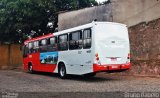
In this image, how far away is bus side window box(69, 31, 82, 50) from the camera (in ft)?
60.4

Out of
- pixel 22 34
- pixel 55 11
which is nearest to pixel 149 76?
pixel 55 11

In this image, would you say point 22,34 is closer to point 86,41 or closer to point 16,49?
point 16,49

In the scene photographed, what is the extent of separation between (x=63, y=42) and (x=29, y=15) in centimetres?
1303

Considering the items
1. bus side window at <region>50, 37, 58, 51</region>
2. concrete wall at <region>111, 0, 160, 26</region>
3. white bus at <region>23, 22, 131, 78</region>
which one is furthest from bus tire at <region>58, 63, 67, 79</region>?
concrete wall at <region>111, 0, 160, 26</region>

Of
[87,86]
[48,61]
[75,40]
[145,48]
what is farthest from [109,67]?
[48,61]

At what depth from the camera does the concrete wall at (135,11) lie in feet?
71.2

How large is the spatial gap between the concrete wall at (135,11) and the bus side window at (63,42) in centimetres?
534

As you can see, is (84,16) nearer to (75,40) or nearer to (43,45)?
(43,45)

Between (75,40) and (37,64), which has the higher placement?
(75,40)

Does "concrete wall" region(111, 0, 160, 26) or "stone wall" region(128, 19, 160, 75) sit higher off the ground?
"concrete wall" region(111, 0, 160, 26)

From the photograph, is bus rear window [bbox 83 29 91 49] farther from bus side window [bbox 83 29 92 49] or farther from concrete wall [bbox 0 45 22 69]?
concrete wall [bbox 0 45 22 69]

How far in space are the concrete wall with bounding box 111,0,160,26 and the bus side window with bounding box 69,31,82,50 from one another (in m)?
5.56

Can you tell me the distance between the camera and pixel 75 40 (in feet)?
61.9

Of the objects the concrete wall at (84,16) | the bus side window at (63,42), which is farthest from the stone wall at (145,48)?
the bus side window at (63,42)
